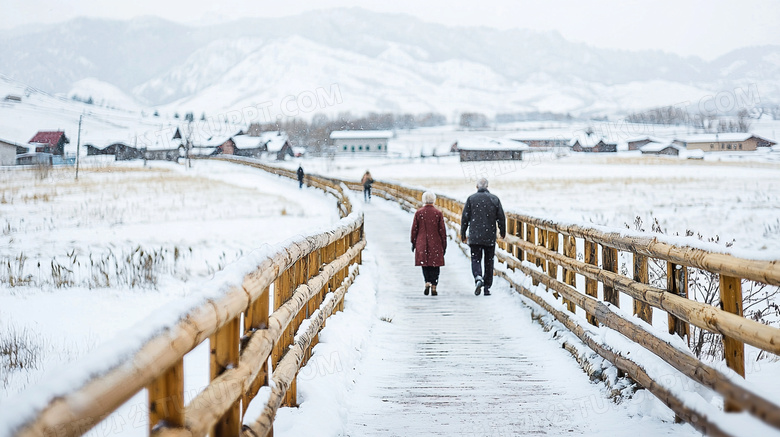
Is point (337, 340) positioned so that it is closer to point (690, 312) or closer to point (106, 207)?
point (690, 312)

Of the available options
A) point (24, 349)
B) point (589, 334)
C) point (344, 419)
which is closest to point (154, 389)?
point (344, 419)

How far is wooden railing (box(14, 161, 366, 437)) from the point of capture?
145cm

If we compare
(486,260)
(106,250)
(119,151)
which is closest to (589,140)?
(119,151)

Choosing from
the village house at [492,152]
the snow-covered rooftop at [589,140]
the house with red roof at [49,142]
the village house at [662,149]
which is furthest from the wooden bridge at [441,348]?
the snow-covered rooftop at [589,140]

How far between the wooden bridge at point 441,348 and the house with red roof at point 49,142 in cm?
8067

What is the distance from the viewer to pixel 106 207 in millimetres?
24703

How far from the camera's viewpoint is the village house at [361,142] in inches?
4355

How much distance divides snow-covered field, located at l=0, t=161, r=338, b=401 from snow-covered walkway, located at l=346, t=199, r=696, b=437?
192cm

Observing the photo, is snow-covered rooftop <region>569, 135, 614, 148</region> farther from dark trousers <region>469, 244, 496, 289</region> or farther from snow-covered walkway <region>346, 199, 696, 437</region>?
snow-covered walkway <region>346, 199, 696, 437</region>

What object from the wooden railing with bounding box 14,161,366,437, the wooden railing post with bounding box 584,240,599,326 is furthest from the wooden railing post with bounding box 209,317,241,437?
the wooden railing post with bounding box 584,240,599,326

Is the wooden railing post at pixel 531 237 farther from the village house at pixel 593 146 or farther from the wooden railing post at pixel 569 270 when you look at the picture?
the village house at pixel 593 146

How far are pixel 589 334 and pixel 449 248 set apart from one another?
9.00 metres

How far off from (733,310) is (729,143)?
121844mm

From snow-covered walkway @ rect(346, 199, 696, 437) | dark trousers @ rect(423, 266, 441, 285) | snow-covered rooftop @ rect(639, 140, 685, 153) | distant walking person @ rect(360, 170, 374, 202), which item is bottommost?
snow-covered walkway @ rect(346, 199, 696, 437)
